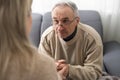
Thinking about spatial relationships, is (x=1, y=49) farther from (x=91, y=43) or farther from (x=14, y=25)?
(x=91, y=43)

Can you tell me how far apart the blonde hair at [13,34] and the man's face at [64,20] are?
801 mm

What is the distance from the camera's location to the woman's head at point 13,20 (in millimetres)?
759

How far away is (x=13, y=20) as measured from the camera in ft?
2.52

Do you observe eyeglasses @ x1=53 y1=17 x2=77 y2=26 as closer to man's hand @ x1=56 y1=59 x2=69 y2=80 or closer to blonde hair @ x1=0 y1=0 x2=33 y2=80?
man's hand @ x1=56 y1=59 x2=69 y2=80

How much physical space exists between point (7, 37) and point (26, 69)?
0.42ft

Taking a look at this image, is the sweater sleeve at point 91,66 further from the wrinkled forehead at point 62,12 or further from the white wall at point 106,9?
the white wall at point 106,9

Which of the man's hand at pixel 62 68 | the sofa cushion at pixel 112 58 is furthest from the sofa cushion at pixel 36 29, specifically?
the man's hand at pixel 62 68

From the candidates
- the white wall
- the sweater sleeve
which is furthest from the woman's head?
the white wall

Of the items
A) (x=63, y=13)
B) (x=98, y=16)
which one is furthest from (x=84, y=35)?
(x=98, y=16)

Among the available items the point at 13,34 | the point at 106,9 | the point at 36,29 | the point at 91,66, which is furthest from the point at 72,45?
the point at 13,34

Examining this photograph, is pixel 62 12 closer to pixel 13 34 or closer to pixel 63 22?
pixel 63 22

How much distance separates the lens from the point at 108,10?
2438mm

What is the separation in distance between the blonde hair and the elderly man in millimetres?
738

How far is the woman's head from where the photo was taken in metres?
0.76
